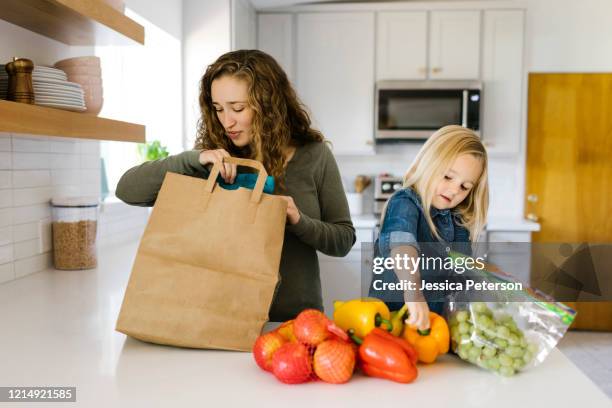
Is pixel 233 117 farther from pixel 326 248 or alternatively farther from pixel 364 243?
pixel 364 243

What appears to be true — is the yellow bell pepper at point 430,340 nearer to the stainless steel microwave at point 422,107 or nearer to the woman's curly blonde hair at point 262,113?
the woman's curly blonde hair at point 262,113

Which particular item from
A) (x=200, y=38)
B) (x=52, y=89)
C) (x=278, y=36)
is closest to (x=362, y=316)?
(x=52, y=89)

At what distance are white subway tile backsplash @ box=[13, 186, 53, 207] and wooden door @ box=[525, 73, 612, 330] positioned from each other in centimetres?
338

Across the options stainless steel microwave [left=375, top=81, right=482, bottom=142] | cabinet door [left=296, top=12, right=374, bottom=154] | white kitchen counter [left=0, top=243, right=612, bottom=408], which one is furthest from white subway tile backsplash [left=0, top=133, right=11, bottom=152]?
stainless steel microwave [left=375, top=81, right=482, bottom=142]

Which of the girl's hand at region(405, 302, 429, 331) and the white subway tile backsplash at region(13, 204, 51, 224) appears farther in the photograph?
the white subway tile backsplash at region(13, 204, 51, 224)

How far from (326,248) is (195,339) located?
470mm

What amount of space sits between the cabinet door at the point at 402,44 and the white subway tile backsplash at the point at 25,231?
2.61 meters

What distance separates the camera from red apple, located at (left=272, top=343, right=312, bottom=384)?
0.86 m

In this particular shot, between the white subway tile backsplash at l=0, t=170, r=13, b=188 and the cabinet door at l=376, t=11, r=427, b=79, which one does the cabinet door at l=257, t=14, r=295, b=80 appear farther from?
Answer: the white subway tile backsplash at l=0, t=170, r=13, b=188

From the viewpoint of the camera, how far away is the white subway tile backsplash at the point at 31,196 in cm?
175

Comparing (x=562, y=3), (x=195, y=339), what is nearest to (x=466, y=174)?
(x=195, y=339)

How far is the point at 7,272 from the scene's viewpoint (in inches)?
66.9

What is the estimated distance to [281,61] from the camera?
388cm

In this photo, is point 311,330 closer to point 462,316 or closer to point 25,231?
point 462,316
